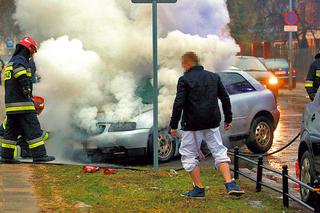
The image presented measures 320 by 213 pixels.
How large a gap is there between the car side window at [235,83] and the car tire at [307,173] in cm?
412

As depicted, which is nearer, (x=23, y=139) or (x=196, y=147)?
(x=196, y=147)

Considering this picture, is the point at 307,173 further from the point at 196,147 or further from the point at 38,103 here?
the point at 38,103

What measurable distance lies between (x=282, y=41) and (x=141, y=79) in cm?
4200

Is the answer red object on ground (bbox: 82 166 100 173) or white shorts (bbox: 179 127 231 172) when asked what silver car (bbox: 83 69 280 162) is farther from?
white shorts (bbox: 179 127 231 172)

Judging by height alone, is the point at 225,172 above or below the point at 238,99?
below

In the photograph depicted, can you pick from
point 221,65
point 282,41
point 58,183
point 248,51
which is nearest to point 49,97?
point 58,183

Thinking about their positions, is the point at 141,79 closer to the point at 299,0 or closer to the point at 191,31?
the point at 191,31

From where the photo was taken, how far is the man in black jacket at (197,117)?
278 inches

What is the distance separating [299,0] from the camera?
47.6m

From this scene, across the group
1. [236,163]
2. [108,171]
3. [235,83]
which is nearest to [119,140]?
[108,171]

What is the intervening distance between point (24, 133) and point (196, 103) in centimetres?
296

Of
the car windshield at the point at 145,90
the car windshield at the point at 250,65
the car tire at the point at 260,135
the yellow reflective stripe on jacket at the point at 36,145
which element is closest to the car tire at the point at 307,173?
the car windshield at the point at 145,90

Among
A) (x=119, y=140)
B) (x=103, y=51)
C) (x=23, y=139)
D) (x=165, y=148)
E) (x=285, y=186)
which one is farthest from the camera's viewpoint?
(x=165, y=148)

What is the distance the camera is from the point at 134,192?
737cm
